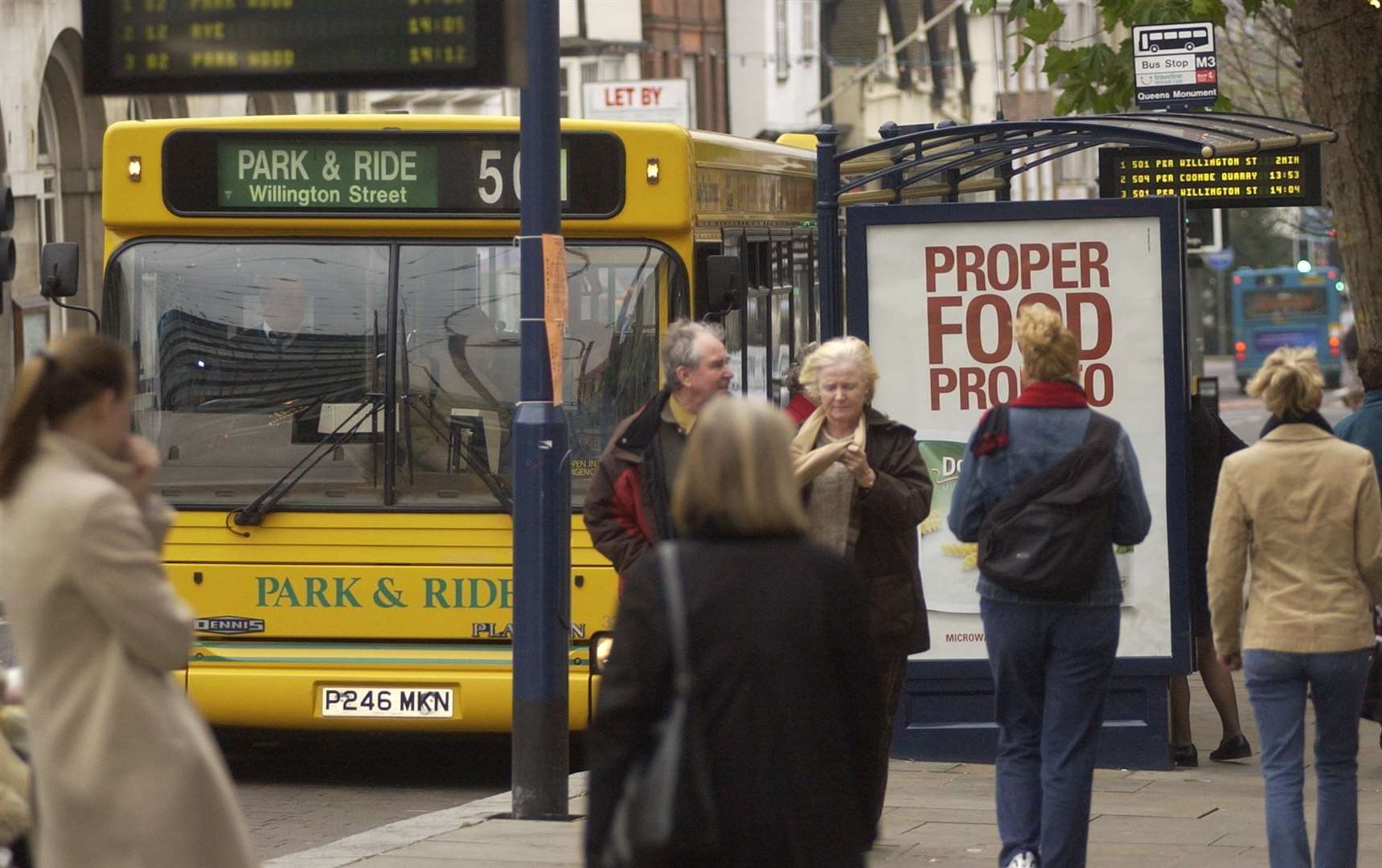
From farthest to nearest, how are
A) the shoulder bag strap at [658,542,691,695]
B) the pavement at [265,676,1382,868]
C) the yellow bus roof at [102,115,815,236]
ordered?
the yellow bus roof at [102,115,815,236] → the pavement at [265,676,1382,868] → the shoulder bag strap at [658,542,691,695]

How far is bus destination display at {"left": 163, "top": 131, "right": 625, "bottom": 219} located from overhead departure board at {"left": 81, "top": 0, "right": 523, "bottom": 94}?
293cm

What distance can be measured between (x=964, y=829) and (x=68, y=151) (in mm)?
22581

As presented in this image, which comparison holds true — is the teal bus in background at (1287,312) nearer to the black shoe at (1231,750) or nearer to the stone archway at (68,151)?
the stone archway at (68,151)

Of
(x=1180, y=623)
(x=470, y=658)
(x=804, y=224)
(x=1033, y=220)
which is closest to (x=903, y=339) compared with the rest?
(x=1033, y=220)

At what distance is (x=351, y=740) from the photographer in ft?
39.0

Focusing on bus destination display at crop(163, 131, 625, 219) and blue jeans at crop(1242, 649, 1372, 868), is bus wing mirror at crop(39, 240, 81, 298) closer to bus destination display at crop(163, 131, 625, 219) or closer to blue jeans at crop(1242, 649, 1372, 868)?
bus destination display at crop(163, 131, 625, 219)

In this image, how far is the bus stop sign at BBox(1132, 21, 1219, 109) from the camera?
1238 centimetres

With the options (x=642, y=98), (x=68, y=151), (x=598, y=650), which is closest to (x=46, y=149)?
(x=68, y=151)

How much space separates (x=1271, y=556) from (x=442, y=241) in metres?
4.41

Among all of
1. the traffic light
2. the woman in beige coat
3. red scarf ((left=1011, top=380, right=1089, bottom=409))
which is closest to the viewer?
the woman in beige coat

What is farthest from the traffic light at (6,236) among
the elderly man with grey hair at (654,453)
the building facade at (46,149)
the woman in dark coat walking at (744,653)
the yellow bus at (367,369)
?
the building facade at (46,149)

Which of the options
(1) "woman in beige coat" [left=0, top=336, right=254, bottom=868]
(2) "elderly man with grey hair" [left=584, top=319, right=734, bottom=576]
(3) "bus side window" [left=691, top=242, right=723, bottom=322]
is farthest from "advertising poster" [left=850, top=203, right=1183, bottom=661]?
(1) "woman in beige coat" [left=0, top=336, right=254, bottom=868]

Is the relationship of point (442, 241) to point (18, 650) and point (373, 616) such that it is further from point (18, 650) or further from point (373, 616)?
point (18, 650)

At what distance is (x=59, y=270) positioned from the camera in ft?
32.2
